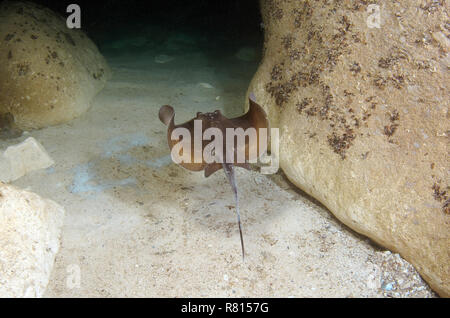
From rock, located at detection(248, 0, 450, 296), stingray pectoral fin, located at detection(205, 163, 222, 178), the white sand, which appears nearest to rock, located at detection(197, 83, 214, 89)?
the white sand

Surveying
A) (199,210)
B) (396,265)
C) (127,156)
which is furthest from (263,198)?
(127,156)

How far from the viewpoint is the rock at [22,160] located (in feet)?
10.7

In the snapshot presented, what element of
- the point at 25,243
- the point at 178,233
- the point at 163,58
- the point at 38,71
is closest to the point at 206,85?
the point at 163,58

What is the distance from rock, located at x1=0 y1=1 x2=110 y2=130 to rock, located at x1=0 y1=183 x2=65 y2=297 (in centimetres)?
221

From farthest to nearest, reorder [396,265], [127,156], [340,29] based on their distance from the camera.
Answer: [127,156] → [340,29] → [396,265]

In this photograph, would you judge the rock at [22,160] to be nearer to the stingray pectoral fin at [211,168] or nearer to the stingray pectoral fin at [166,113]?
the stingray pectoral fin at [166,113]

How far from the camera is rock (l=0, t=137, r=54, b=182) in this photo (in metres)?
3.27

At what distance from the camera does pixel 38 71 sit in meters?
4.27

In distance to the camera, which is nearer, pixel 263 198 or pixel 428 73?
pixel 428 73

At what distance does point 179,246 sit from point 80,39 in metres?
4.92

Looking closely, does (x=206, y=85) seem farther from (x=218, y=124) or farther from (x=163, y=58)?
(x=218, y=124)

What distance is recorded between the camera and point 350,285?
2254 mm

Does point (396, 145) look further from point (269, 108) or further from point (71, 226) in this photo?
point (71, 226)
